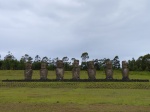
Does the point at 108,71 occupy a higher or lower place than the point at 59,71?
lower

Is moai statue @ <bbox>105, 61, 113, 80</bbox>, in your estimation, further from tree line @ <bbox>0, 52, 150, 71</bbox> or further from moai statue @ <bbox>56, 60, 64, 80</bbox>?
tree line @ <bbox>0, 52, 150, 71</bbox>

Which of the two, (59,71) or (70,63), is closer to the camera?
(59,71)

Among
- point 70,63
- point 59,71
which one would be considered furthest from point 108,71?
point 70,63

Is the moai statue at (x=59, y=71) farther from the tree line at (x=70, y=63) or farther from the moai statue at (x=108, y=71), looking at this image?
the tree line at (x=70, y=63)

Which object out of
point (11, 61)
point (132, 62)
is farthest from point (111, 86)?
point (132, 62)

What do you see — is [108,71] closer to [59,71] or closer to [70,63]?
[59,71]

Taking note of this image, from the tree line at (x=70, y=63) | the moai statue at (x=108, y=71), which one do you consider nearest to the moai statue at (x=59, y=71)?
the moai statue at (x=108, y=71)

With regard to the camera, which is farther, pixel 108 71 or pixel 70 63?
pixel 70 63

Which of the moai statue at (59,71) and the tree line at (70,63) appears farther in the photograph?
the tree line at (70,63)

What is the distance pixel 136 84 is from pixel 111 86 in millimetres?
2565

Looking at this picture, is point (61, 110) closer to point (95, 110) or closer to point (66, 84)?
point (95, 110)

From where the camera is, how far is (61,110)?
14812 millimetres

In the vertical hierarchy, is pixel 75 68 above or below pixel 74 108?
above

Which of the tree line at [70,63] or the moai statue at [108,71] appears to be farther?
the tree line at [70,63]
